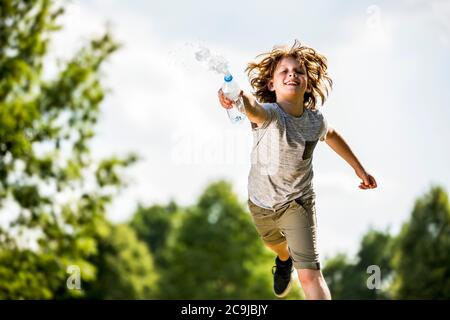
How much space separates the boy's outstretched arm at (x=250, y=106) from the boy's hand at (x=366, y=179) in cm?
110

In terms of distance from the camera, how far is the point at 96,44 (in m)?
16.9

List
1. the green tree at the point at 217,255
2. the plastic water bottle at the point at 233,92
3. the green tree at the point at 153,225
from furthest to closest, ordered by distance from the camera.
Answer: the green tree at the point at 153,225
the green tree at the point at 217,255
the plastic water bottle at the point at 233,92

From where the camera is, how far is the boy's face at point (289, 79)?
3959mm

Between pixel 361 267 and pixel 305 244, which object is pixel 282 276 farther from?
pixel 361 267

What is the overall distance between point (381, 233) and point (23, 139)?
24.1 meters

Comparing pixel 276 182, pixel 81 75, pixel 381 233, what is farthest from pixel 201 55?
pixel 381 233

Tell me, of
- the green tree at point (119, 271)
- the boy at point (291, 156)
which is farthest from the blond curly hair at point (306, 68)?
the green tree at point (119, 271)

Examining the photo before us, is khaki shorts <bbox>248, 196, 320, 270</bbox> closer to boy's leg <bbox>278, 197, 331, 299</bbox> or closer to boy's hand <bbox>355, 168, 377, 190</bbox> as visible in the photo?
boy's leg <bbox>278, 197, 331, 299</bbox>

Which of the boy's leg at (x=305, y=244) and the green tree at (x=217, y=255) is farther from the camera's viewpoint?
the green tree at (x=217, y=255)

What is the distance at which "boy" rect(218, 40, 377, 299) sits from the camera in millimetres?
3939

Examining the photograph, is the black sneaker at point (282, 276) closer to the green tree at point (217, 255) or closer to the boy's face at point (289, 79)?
the boy's face at point (289, 79)

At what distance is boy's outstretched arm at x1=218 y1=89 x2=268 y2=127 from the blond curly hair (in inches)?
26.5

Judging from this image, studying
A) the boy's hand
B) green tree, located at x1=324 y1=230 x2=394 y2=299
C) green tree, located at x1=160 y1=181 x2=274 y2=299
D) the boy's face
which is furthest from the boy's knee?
green tree, located at x1=324 y1=230 x2=394 y2=299

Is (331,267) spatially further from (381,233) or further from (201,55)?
(201,55)
